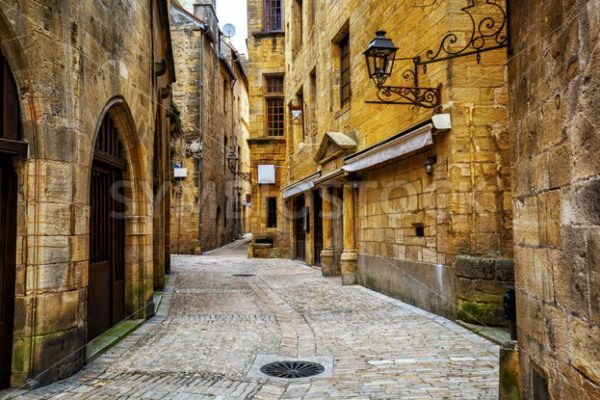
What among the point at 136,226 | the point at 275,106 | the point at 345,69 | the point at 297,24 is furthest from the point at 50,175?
the point at 275,106

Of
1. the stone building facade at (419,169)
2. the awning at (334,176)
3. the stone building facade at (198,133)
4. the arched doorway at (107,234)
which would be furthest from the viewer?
the stone building facade at (198,133)

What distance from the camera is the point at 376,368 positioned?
186 inches

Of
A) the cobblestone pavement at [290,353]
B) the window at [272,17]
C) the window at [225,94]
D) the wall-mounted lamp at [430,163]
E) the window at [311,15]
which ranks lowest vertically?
the cobblestone pavement at [290,353]

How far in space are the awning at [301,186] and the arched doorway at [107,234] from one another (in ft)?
25.5

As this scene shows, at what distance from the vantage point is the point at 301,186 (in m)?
15.8

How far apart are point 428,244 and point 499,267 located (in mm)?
1411

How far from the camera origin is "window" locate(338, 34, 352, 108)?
12.1 m

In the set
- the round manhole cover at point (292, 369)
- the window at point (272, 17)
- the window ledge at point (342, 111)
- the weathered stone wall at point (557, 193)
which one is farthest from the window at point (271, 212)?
the weathered stone wall at point (557, 193)

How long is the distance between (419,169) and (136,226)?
4.11 metres

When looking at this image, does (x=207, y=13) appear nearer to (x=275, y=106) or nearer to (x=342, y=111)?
(x=275, y=106)

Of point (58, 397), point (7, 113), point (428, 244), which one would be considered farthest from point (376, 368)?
point (7, 113)

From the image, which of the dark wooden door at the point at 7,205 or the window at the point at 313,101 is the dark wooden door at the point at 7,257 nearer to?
the dark wooden door at the point at 7,205

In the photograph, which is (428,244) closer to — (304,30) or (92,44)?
(92,44)

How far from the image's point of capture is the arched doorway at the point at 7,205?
13.6 ft
